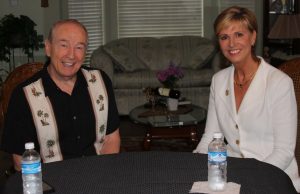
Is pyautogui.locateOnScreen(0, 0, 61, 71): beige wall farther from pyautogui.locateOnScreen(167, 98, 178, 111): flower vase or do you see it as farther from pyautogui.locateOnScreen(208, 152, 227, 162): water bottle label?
pyautogui.locateOnScreen(208, 152, 227, 162): water bottle label

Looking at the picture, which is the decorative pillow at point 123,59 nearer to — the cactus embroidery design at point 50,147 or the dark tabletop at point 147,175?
the cactus embroidery design at point 50,147

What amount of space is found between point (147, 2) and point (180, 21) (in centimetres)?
57

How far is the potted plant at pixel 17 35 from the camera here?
678 cm

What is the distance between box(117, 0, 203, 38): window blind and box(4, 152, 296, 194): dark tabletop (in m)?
6.03

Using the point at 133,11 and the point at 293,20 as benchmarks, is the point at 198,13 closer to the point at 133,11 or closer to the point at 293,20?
the point at 133,11

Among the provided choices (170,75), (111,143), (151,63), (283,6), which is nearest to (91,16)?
(151,63)

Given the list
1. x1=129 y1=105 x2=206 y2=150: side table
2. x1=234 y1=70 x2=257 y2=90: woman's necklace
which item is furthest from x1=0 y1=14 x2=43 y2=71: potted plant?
x1=234 y1=70 x2=257 y2=90: woman's necklace

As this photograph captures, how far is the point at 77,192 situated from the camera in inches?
62.4

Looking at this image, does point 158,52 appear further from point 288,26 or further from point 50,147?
point 50,147

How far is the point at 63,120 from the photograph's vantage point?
2270 millimetres

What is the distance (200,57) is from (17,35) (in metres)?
2.41

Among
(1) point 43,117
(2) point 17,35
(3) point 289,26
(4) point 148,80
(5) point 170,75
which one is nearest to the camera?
(1) point 43,117

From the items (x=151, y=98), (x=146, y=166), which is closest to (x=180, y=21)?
(x=151, y=98)

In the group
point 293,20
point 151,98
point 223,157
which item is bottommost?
point 151,98
